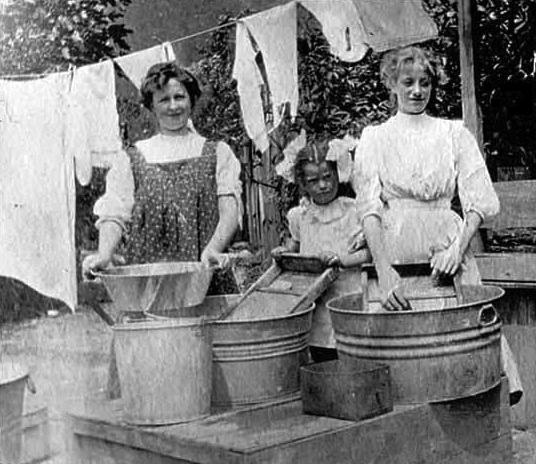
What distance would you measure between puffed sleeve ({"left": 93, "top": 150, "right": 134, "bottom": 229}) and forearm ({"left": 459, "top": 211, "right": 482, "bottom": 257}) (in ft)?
4.11

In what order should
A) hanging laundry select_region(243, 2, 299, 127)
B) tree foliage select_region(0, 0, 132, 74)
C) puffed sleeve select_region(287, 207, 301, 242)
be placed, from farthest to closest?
tree foliage select_region(0, 0, 132, 74)
hanging laundry select_region(243, 2, 299, 127)
puffed sleeve select_region(287, 207, 301, 242)

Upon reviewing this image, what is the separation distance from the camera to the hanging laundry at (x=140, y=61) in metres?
4.53

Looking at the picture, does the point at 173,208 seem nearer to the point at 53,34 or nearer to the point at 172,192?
the point at 172,192

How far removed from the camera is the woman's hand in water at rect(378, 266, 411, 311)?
3072 millimetres

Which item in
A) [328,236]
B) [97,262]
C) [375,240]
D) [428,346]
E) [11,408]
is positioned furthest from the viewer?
[328,236]

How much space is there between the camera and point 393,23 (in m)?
4.53

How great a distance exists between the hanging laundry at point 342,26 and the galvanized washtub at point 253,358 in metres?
1.77

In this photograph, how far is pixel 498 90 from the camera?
5867 millimetres

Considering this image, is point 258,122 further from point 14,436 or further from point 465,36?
point 14,436

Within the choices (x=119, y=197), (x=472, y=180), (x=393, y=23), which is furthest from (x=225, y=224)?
(x=393, y=23)

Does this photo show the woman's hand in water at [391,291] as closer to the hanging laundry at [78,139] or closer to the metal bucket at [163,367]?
the metal bucket at [163,367]

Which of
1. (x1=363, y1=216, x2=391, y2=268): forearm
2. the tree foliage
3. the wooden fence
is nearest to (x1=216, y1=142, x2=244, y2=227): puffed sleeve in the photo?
(x1=363, y1=216, x2=391, y2=268): forearm

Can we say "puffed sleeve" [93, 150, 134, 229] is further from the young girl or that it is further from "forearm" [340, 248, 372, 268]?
"forearm" [340, 248, 372, 268]

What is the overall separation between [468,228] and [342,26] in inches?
60.4
